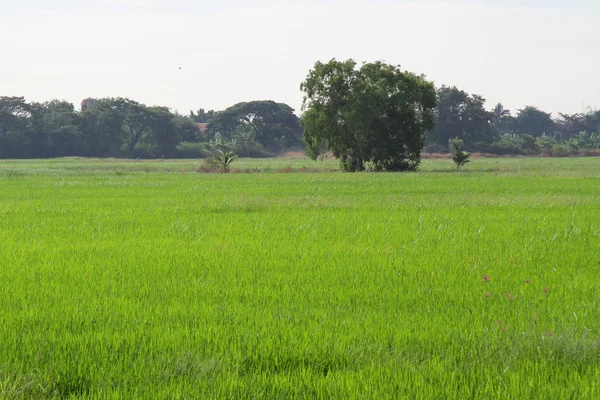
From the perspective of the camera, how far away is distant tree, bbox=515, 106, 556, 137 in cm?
14412

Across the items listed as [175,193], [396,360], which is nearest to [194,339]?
[396,360]

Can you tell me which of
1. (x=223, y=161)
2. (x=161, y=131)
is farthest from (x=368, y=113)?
(x=161, y=131)

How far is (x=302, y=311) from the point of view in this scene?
681 cm

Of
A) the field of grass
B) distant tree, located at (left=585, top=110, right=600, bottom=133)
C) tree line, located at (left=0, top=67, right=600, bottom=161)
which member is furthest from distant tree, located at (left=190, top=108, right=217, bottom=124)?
the field of grass

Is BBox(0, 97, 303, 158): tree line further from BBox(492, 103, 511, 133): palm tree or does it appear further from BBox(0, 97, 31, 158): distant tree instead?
BBox(492, 103, 511, 133): palm tree

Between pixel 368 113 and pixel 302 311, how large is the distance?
42.8 m

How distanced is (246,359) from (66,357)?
1.40 meters

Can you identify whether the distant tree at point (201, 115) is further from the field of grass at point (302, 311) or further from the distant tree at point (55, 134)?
the field of grass at point (302, 311)

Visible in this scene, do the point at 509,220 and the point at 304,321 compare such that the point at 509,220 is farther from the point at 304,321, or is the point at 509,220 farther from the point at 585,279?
the point at 304,321

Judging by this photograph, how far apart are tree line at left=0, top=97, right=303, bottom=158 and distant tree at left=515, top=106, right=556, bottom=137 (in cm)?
5931

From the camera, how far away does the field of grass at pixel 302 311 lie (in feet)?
16.1

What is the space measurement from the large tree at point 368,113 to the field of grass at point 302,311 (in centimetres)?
3528

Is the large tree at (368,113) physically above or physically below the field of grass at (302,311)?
above

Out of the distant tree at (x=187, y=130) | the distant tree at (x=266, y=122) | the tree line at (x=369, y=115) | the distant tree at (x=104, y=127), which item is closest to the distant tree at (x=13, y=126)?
the distant tree at (x=104, y=127)
